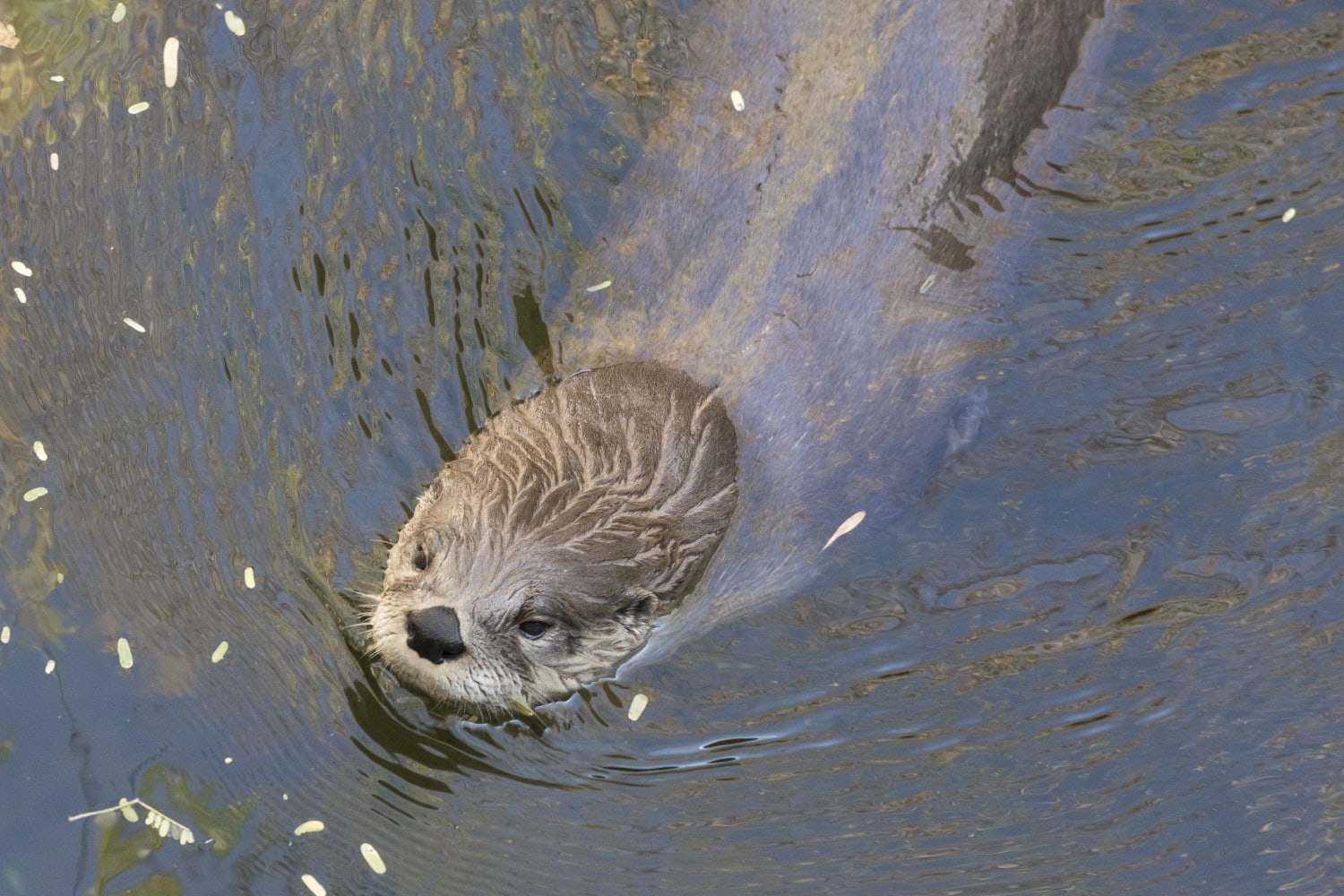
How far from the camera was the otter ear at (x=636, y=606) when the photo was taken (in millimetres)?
4836

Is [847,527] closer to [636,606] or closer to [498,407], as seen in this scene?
[636,606]

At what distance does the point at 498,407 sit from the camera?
5.37 meters

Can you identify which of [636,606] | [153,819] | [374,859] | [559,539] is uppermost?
[559,539]

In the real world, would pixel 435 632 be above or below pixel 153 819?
above

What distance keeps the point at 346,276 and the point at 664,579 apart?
1708mm

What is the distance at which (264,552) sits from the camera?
5.19m

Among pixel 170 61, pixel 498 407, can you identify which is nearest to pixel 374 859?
pixel 498 407

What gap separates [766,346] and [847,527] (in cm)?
73

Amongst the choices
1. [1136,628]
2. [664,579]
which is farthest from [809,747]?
[1136,628]

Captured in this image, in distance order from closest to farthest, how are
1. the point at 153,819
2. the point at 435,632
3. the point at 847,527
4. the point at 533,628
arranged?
1. the point at 435,632
2. the point at 533,628
3. the point at 153,819
4. the point at 847,527

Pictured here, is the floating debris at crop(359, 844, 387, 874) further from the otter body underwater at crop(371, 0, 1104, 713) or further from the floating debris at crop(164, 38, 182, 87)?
the floating debris at crop(164, 38, 182, 87)

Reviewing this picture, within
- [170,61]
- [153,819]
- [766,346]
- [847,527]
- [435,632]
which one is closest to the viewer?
[435,632]

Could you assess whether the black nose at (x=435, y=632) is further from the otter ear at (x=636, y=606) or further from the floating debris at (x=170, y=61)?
the floating debris at (x=170, y=61)

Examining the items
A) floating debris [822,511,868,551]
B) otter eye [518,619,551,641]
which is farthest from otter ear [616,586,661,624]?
floating debris [822,511,868,551]
